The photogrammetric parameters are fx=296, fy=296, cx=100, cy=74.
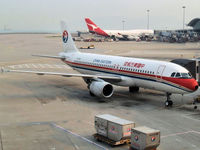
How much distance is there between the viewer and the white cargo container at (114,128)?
17.7 m

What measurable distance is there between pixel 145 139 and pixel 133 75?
567 inches

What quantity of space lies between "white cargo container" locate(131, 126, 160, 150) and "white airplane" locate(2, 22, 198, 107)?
10712mm

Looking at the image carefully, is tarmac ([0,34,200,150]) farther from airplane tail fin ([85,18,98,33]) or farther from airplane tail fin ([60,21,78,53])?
airplane tail fin ([85,18,98,33])

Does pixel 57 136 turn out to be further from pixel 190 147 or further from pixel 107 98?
pixel 107 98

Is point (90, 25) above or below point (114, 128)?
above

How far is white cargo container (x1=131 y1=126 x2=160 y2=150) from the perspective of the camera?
54.0 ft

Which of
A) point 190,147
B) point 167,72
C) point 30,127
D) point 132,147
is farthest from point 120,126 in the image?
point 167,72

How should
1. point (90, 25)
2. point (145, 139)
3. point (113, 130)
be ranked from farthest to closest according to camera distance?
point (90, 25), point (113, 130), point (145, 139)

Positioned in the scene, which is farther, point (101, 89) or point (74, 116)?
point (101, 89)

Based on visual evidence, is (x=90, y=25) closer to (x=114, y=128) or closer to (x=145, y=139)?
(x=114, y=128)

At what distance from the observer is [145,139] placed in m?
16.4

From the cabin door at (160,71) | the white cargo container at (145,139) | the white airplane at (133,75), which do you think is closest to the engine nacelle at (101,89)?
the white airplane at (133,75)

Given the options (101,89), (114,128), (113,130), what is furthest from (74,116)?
(114,128)

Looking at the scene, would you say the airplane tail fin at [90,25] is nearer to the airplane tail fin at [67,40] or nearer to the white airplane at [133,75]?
the airplane tail fin at [67,40]
